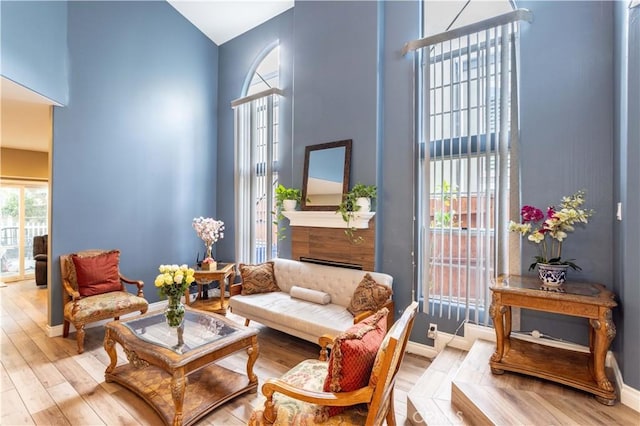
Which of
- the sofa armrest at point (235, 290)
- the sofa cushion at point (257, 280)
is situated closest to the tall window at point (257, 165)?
the sofa cushion at point (257, 280)

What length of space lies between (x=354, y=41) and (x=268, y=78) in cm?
194

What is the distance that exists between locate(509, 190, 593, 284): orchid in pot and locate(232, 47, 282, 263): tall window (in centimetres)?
318

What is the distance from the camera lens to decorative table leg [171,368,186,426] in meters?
1.97

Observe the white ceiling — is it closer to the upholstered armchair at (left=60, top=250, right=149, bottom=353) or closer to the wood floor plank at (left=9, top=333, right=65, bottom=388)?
the upholstered armchair at (left=60, top=250, right=149, bottom=353)

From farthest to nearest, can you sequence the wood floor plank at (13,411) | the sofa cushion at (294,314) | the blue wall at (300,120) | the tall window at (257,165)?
the tall window at (257,165)
the sofa cushion at (294,314)
the blue wall at (300,120)
the wood floor plank at (13,411)

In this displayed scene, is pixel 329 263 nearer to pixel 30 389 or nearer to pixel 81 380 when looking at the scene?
pixel 81 380

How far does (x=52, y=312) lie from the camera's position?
348 cm

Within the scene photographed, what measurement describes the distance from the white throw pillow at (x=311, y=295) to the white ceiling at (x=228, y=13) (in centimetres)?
413

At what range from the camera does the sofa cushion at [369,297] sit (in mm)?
2934

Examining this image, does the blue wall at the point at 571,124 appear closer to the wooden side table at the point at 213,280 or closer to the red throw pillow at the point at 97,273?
the wooden side table at the point at 213,280

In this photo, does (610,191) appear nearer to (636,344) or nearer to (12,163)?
(636,344)

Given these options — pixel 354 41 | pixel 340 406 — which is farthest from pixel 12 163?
pixel 340 406

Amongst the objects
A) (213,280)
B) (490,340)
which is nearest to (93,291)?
(213,280)

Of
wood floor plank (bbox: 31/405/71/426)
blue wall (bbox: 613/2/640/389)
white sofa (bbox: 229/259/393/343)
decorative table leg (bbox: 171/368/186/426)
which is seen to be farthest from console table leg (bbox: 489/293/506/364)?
wood floor plank (bbox: 31/405/71/426)
